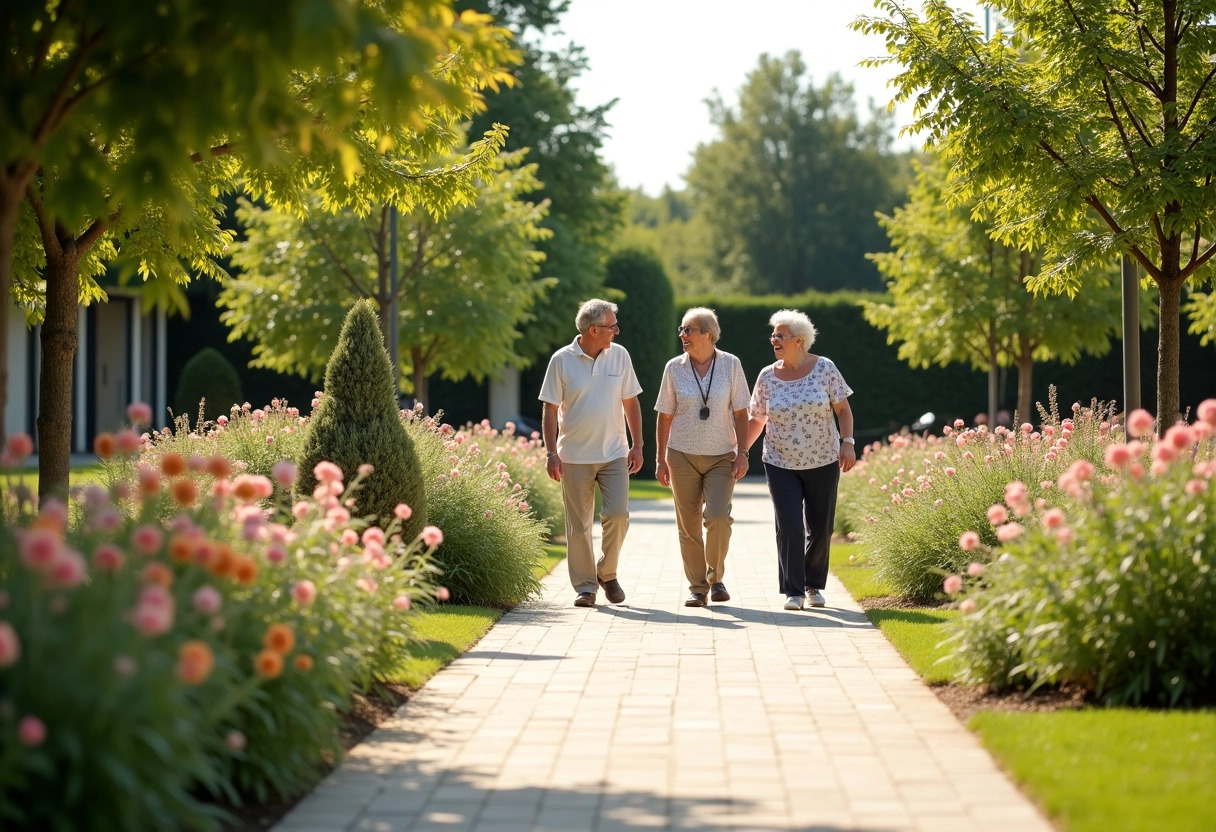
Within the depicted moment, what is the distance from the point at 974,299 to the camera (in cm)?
1966

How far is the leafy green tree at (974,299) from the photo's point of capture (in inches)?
770

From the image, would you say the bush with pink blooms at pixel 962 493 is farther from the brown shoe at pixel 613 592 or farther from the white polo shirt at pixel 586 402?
the white polo shirt at pixel 586 402

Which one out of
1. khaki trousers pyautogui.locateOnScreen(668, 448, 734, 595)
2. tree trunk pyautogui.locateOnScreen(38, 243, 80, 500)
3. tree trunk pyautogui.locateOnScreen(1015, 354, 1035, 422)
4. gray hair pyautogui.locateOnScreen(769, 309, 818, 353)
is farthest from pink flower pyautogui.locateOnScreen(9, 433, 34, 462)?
tree trunk pyautogui.locateOnScreen(1015, 354, 1035, 422)

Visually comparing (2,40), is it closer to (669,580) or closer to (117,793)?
(117,793)

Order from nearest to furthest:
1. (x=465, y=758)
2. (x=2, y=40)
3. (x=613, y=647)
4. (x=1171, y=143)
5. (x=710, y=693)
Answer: (x=2, y=40)
(x=465, y=758)
(x=710, y=693)
(x=613, y=647)
(x=1171, y=143)

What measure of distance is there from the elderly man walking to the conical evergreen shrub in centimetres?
103

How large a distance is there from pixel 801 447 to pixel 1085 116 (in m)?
3.03

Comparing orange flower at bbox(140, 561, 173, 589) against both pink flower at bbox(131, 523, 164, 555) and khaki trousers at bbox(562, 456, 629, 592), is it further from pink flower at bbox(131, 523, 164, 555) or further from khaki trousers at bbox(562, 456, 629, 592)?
khaki trousers at bbox(562, 456, 629, 592)

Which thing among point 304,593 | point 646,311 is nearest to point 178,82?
point 304,593

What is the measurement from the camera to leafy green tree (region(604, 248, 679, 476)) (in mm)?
30062

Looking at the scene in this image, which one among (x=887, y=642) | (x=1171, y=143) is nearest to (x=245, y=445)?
(x=887, y=642)

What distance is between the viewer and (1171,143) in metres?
9.39

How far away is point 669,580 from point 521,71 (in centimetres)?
2221

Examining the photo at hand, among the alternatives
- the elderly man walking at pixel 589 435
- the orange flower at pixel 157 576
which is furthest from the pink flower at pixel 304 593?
the elderly man walking at pixel 589 435
